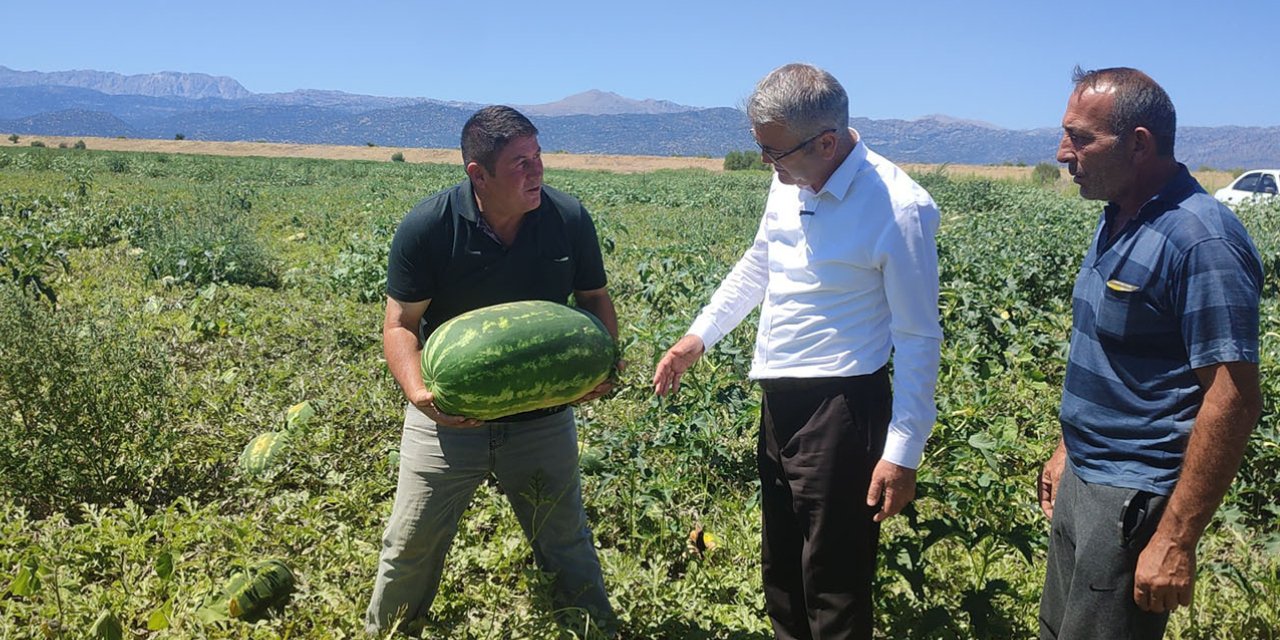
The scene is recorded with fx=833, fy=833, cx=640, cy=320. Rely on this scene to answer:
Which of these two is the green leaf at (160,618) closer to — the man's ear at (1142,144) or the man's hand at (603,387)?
the man's hand at (603,387)

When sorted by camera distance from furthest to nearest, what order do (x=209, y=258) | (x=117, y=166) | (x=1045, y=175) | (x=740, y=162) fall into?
(x=740, y=162) → (x=1045, y=175) → (x=117, y=166) → (x=209, y=258)

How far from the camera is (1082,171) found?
1.99 metres

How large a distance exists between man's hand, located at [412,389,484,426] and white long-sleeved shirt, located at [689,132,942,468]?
884mm

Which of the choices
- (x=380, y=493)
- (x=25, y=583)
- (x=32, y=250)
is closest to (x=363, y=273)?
(x=32, y=250)

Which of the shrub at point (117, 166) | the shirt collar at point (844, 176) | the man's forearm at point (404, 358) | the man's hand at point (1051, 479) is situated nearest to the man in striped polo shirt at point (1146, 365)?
the man's hand at point (1051, 479)

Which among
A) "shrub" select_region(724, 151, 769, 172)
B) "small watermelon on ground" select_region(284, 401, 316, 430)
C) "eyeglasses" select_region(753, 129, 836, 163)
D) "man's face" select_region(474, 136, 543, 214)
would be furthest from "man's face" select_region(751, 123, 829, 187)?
"shrub" select_region(724, 151, 769, 172)

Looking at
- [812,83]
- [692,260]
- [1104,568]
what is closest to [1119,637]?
[1104,568]

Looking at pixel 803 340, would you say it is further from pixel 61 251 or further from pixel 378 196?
pixel 378 196

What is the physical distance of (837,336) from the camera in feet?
7.46

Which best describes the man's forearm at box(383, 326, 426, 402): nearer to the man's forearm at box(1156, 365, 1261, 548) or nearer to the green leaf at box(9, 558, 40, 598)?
the green leaf at box(9, 558, 40, 598)

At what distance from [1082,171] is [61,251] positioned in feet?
32.6

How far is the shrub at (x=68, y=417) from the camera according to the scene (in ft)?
11.5

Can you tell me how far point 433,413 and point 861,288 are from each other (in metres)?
1.29

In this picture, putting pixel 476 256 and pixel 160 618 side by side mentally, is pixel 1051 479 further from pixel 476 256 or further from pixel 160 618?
pixel 160 618
